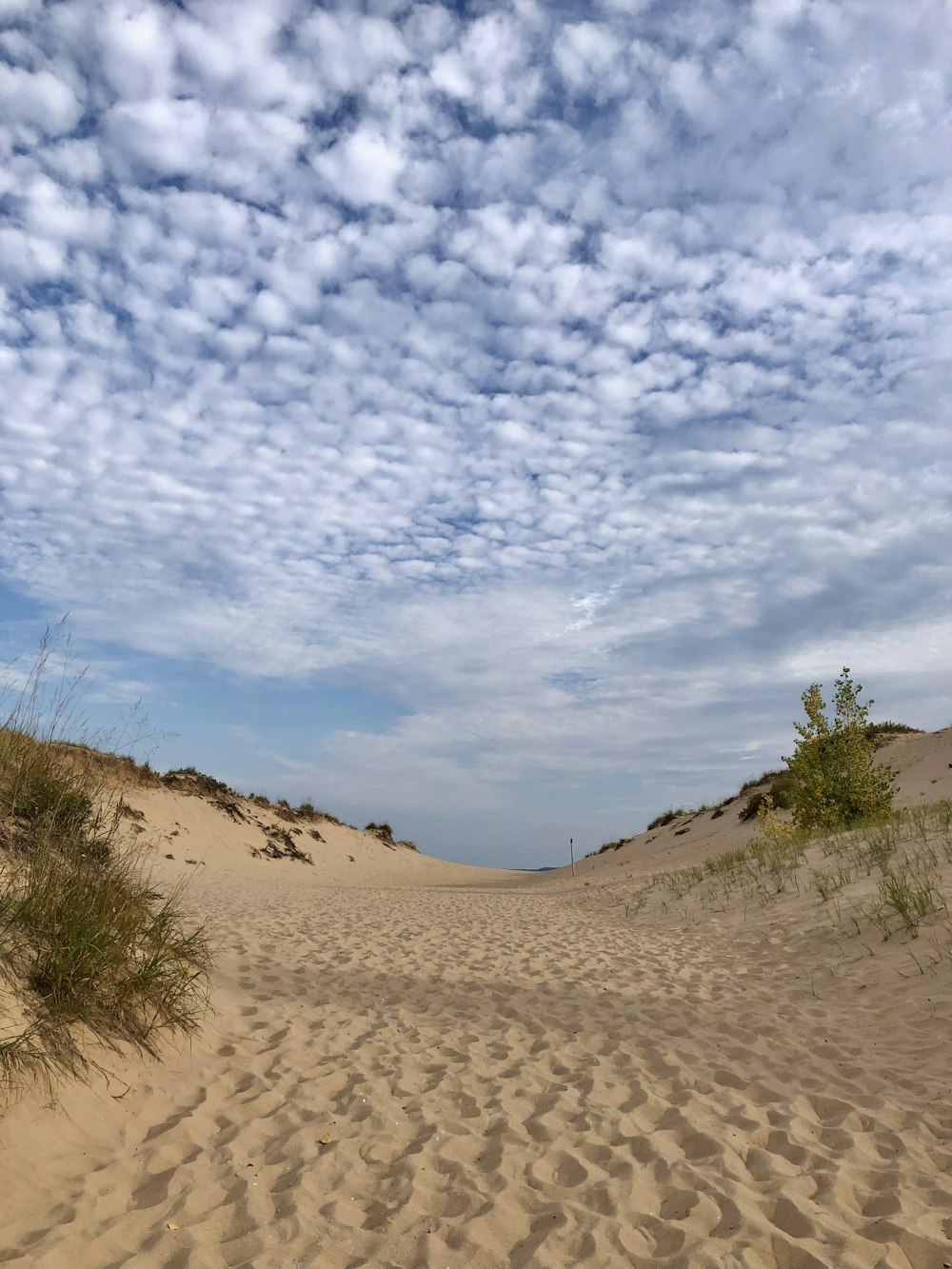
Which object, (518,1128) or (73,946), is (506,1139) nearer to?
(518,1128)

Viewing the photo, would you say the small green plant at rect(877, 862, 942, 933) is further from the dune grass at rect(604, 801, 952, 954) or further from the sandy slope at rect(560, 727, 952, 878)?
the sandy slope at rect(560, 727, 952, 878)

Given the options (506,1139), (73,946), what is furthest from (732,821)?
(73,946)

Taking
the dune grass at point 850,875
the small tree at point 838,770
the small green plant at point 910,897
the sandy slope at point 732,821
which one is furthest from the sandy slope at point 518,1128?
the sandy slope at point 732,821

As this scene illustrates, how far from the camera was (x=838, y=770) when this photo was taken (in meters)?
19.1

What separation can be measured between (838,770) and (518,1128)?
674 inches

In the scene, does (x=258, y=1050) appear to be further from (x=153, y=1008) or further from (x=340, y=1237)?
(x=340, y=1237)

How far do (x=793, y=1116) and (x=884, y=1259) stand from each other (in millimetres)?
1496

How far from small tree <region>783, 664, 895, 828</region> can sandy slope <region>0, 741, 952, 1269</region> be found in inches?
445

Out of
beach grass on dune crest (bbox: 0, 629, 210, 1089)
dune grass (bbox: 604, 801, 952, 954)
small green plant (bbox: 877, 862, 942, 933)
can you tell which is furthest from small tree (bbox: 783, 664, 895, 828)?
beach grass on dune crest (bbox: 0, 629, 210, 1089)

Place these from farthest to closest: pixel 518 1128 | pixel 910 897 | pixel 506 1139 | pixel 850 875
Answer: pixel 850 875
pixel 910 897
pixel 518 1128
pixel 506 1139

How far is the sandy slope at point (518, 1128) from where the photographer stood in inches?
133

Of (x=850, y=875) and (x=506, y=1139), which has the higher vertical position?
(x=850, y=875)

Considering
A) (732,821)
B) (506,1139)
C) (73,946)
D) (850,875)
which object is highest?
(732,821)

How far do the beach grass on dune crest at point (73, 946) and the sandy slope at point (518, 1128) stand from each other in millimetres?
260
